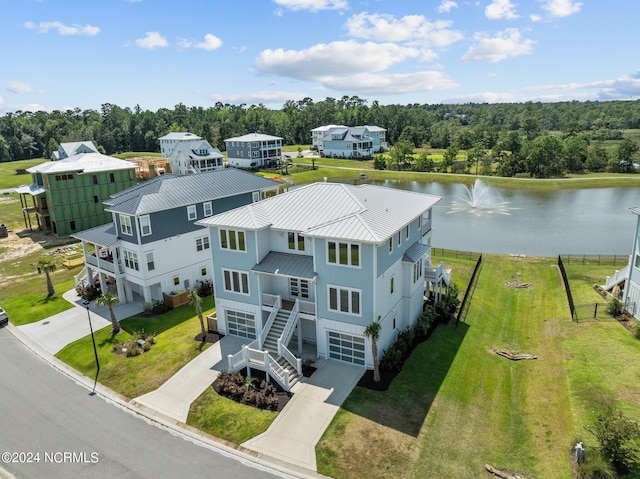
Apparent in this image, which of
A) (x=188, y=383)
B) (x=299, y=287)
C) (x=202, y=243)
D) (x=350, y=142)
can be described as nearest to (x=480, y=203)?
(x=202, y=243)

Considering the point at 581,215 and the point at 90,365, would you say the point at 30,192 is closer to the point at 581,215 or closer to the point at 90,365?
the point at 90,365

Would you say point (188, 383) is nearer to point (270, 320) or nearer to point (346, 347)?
point (270, 320)

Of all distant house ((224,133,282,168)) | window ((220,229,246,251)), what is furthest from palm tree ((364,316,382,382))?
distant house ((224,133,282,168))

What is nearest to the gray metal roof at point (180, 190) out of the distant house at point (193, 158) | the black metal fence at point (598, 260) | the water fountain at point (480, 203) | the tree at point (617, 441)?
the black metal fence at point (598, 260)

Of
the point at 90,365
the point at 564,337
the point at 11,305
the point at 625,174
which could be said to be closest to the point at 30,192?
the point at 11,305

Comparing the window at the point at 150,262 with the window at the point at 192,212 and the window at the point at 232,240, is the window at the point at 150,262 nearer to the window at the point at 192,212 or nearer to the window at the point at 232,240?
the window at the point at 192,212

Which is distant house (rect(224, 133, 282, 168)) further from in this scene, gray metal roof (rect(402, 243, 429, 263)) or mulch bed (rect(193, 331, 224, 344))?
gray metal roof (rect(402, 243, 429, 263))
